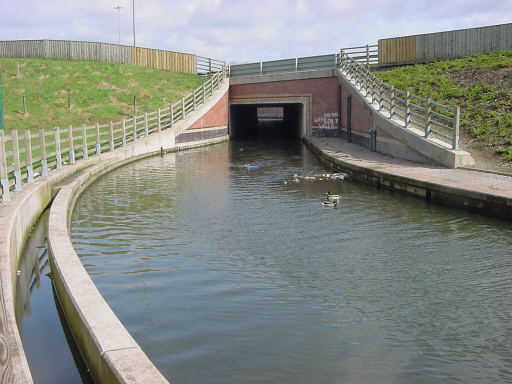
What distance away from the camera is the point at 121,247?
1023 centimetres

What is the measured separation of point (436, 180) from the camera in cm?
1519

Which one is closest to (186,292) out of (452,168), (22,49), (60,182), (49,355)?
(49,355)

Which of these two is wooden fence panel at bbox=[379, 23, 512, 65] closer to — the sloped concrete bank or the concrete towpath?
the concrete towpath

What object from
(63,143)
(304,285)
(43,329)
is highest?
(63,143)

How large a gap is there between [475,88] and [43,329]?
22.3m

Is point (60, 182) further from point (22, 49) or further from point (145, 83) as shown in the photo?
point (22, 49)

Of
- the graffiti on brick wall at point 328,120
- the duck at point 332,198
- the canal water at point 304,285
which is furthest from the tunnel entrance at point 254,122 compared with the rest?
the canal water at point 304,285

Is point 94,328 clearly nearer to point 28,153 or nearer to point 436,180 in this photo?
point 28,153

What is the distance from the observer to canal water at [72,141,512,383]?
5.84m

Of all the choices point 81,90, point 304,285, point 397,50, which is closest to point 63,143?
point 81,90

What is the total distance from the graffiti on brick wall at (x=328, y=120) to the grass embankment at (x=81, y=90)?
11.2m

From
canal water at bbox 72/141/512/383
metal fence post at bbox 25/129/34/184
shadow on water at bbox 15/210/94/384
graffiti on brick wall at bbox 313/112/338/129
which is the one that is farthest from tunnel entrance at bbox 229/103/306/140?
shadow on water at bbox 15/210/94/384

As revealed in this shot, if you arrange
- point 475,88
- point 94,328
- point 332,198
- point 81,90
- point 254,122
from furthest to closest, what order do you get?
point 254,122
point 81,90
point 475,88
point 332,198
point 94,328

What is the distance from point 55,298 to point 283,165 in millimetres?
15943
